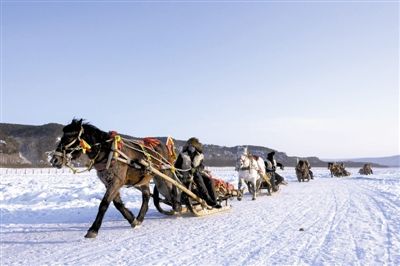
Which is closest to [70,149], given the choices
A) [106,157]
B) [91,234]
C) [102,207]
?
[106,157]

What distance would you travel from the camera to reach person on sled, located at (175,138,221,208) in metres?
11.6

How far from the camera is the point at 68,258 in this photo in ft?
21.6

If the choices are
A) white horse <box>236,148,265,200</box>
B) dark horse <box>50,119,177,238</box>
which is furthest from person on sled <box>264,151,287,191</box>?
dark horse <box>50,119,177,238</box>

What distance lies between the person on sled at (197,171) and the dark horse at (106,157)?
164 centimetres

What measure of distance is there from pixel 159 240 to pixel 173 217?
3.47m

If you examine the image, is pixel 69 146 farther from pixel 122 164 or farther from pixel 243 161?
pixel 243 161

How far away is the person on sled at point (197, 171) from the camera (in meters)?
11.6

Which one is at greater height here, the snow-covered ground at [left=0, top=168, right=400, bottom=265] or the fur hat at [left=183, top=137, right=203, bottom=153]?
the fur hat at [left=183, top=137, right=203, bottom=153]

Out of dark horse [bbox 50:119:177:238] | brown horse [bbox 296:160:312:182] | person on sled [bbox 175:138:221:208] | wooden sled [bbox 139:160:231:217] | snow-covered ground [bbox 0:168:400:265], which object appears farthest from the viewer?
brown horse [bbox 296:160:312:182]

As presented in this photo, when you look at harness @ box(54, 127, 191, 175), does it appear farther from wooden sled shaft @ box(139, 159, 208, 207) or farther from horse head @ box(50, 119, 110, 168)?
wooden sled shaft @ box(139, 159, 208, 207)

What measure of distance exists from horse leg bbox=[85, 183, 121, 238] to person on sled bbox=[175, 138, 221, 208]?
3.02m

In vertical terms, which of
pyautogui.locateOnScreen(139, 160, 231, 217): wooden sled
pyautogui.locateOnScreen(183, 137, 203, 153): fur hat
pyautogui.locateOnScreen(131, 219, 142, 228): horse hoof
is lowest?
pyautogui.locateOnScreen(131, 219, 142, 228): horse hoof

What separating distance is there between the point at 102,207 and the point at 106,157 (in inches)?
43.5

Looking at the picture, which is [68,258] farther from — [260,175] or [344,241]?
[260,175]
